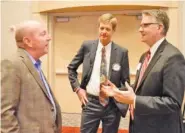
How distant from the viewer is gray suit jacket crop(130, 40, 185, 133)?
65.8 inches

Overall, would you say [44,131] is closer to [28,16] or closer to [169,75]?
[169,75]

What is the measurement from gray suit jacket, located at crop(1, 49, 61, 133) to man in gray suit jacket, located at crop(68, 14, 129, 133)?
80 cm

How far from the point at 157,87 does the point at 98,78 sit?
2.88 ft

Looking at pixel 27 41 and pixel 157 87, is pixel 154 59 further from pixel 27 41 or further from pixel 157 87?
pixel 27 41

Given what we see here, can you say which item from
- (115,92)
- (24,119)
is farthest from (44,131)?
(115,92)

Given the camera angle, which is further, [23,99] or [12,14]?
[12,14]

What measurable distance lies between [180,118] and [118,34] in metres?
2.93

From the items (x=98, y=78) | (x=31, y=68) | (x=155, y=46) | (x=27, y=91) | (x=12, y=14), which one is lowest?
(x=98, y=78)

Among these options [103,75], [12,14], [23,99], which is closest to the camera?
[23,99]

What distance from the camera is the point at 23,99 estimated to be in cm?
165

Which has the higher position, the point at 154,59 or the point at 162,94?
the point at 154,59

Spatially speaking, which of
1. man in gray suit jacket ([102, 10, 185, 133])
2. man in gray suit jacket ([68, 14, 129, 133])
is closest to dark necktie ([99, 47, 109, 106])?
man in gray suit jacket ([68, 14, 129, 133])

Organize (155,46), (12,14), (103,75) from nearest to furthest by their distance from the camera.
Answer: (155,46) < (103,75) < (12,14)

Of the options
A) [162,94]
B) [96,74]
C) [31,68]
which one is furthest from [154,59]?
[96,74]
